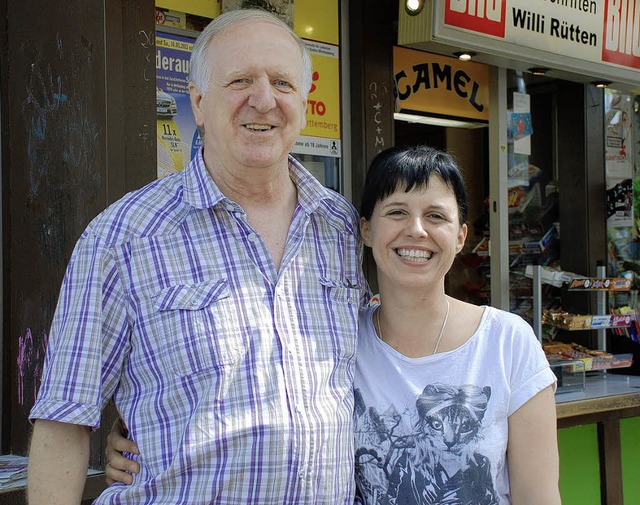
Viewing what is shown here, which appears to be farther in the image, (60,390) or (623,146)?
(623,146)

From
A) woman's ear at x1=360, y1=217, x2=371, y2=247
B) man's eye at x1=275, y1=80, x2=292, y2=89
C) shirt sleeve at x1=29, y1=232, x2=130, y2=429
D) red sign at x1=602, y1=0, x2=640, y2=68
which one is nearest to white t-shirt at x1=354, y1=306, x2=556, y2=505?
woman's ear at x1=360, y1=217, x2=371, y2=247

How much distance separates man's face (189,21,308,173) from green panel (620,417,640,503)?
3.50 meters

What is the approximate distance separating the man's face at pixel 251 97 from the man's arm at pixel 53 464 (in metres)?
0.76

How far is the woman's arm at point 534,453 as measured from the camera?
2090mm

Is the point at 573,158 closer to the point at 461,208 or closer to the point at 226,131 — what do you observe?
the point at 461,208

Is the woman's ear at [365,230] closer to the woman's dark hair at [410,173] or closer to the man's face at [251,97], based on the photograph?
the woman's dark hair at [410,173]

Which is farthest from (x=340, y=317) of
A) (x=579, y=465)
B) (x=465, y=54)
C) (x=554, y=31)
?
(x=554, y=31)

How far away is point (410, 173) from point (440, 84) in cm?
343

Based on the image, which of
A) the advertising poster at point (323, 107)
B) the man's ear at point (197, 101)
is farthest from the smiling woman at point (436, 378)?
the advertising poster at point (323, 107)

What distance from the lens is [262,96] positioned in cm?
210

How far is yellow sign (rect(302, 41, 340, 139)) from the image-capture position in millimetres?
4539

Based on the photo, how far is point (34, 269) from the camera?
3.35 metres

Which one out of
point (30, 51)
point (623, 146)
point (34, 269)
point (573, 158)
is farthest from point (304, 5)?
point (623, 146)

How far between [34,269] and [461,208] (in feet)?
6.06
